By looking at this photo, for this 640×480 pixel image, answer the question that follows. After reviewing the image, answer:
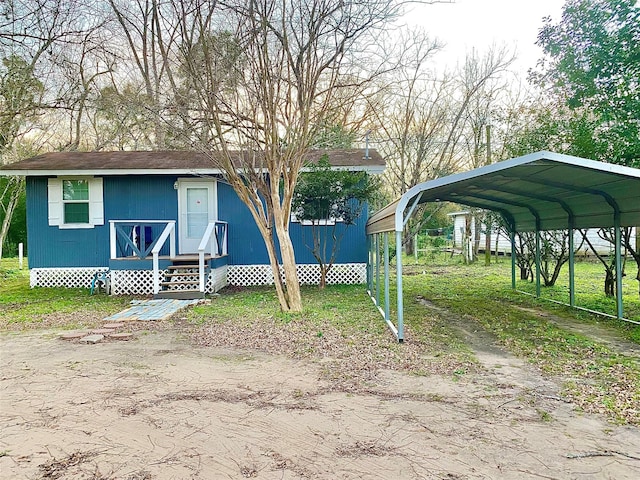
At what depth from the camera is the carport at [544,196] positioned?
603 cm

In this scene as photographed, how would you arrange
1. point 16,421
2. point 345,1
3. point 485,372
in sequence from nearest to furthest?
point 16,421, point 485,372, point 345,1

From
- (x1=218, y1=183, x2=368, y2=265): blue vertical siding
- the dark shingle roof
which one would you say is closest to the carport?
(x1=218, y1=183, x2=368, y2=265): blue vertical siding

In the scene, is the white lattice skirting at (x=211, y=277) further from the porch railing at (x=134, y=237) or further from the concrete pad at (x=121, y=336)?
the concrete pad at (x=121, y=336)

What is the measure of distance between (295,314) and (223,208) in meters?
5.70

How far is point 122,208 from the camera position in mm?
12758

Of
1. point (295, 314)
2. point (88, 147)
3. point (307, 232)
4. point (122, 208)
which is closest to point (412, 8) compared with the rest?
point (295, 314)

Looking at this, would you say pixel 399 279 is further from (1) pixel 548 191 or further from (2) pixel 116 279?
(2) pixel 116 279

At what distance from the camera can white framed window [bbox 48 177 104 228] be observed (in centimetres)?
1255

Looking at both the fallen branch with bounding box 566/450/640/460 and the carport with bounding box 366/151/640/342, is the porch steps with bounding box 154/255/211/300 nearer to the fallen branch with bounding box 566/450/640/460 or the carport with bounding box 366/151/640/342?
the carport with bounding box 366/151/640/342

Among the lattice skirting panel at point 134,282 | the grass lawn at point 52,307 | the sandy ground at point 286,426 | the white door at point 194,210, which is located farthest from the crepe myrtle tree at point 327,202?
the sandy ground at point 286,426

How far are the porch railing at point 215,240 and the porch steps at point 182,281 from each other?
0.72 ft

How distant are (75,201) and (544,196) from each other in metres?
11.3

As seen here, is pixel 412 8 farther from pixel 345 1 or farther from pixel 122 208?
pixel 122 208

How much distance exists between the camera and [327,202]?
37.6 feet
